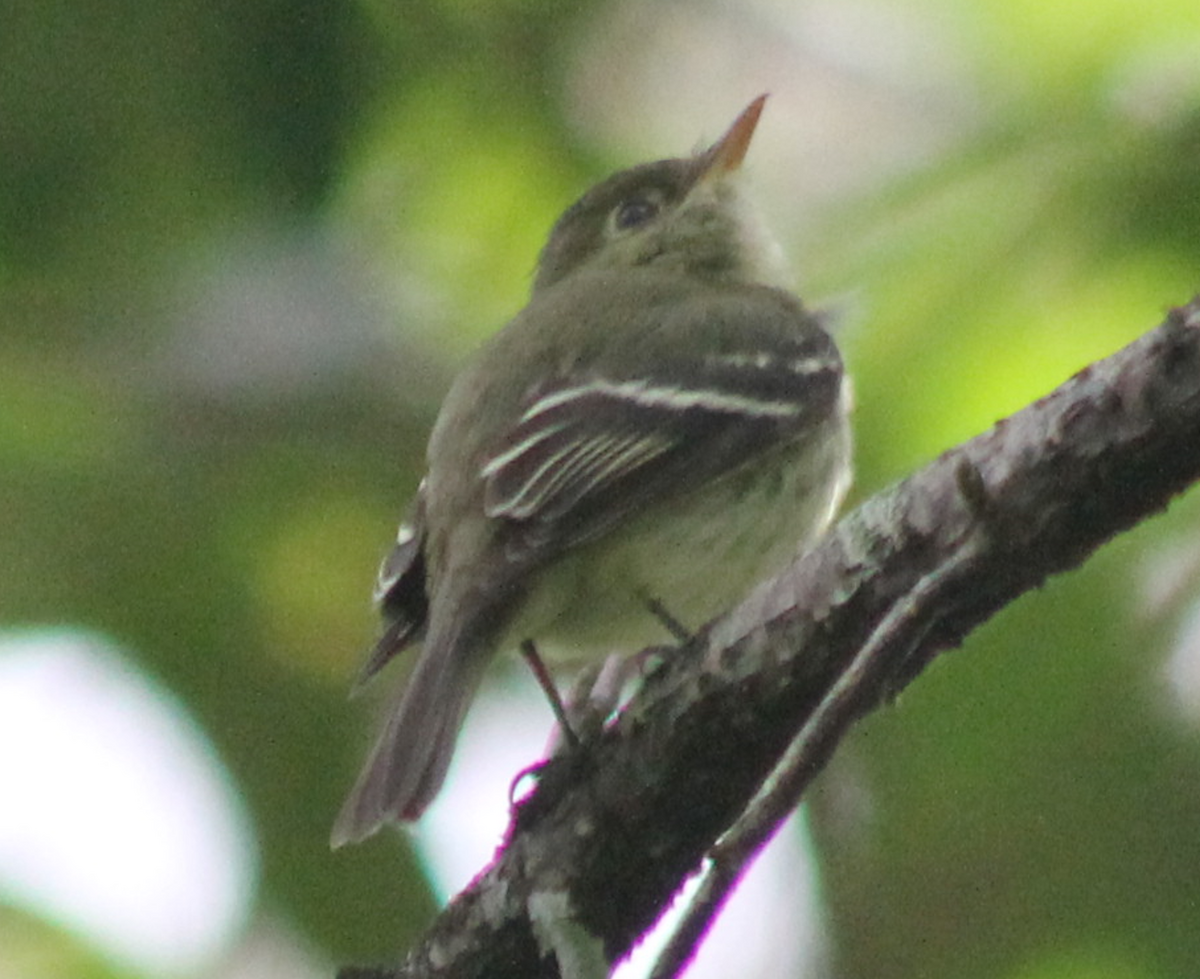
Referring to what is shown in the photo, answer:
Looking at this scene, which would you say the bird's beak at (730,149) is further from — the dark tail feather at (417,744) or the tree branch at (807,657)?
the tree branch at (807,657)

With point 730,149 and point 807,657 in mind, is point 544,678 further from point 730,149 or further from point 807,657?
point 730,149

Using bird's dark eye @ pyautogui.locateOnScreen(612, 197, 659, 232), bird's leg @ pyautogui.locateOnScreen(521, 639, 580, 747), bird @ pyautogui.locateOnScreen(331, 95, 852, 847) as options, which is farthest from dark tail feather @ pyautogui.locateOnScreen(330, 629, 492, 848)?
bird's dark eye @ pyautogui.locateOnScreen(612, 197, 659, 232)

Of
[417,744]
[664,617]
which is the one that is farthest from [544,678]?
[417,744]

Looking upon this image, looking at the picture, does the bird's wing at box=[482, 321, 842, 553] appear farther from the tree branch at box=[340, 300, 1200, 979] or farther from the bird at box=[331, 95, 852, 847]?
the tree branch at box=[340, 300, 1200, 979]

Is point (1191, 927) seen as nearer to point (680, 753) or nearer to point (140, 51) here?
point (680, 753)

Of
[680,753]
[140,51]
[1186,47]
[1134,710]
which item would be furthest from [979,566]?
[140,51]

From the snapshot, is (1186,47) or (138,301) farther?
(138,301)

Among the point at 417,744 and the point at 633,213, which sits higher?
the point at 633,213
